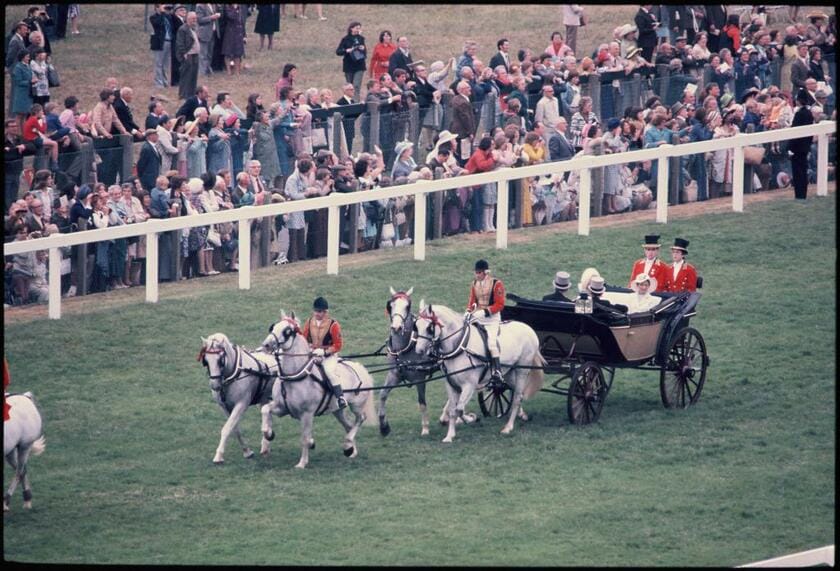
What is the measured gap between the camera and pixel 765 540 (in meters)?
18.4

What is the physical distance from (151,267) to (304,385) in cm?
524

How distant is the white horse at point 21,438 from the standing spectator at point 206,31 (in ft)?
49.4

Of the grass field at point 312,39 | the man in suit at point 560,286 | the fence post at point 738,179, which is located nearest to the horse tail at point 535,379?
the man in suit at point 560,286

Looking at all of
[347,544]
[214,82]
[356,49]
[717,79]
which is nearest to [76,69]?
[214,82]

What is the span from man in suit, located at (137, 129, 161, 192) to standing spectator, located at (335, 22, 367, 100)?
23.0ft

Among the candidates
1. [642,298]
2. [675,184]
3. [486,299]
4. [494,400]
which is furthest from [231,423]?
[675,184]

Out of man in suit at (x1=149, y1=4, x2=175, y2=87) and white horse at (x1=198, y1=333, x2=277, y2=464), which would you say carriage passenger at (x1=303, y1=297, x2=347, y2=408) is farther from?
man in suit at (x1=149, y1=4, x2=175, y2=87)

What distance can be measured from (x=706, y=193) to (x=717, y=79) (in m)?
3.42

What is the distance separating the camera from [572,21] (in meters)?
37.6

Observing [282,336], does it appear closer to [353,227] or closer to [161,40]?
[353,227]

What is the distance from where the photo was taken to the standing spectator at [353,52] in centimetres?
3291

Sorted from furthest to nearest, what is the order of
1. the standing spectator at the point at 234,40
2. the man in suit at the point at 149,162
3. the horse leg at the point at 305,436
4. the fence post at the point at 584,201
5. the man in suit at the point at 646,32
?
the standing spectator at the point at 234,40
the man in suit at the point at 646,32
the fence post at the point at 584,201
the man in suit at the point at 149,162
the horse leg at the point at 305,436

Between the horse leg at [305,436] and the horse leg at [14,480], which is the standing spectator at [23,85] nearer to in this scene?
the horse leg at [305,436]

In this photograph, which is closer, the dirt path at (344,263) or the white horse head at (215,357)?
the white horse head at (215,357)
